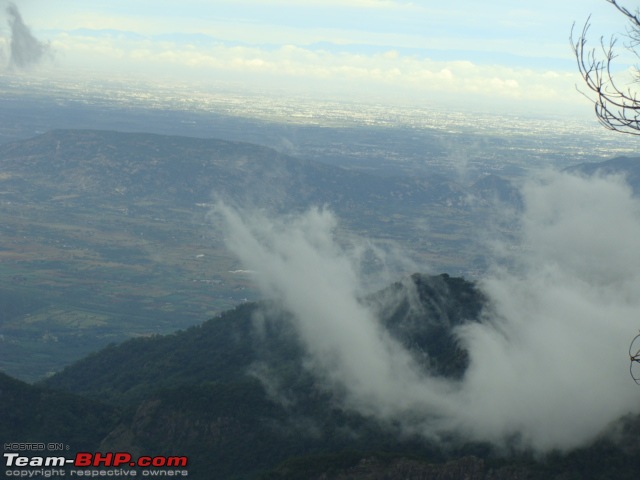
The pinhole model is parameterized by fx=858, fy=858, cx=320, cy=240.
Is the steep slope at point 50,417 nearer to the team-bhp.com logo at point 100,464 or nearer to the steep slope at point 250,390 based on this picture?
the steep slope at point 250,390

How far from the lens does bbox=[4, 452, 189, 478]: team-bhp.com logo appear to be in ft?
392

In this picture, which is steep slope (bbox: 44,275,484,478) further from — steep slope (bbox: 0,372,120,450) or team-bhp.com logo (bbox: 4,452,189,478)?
steep slope (bbox: 0,372,120,450)

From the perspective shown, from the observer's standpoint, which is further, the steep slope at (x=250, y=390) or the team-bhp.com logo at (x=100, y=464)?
the steep slope at (x=250, y=390)

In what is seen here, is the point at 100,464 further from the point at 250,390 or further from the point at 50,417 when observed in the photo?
the point at 250,390

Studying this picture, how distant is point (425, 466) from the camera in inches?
4478

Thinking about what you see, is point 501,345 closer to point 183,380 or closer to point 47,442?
point 183,380

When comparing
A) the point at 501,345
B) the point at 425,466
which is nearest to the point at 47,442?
the point at 425,466

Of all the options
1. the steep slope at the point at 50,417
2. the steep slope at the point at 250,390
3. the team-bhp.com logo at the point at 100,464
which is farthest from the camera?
the steep slope at the point at 250,390

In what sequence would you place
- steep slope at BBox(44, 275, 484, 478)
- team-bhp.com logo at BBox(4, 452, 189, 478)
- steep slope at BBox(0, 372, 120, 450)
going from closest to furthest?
team-bhp.com logo at BBox(4, 452, 189, 478) < steep slope at BBox(0, 372, 120, 450) < steep slope at BBox(44, 275, 484, 478)

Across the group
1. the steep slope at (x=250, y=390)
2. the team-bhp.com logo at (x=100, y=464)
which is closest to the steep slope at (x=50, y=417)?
the steep slope at (x=250, y=390)

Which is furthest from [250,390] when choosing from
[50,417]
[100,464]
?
[50,417]

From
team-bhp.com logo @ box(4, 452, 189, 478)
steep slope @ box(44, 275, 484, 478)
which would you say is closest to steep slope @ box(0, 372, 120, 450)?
steep slope @ box(44, 275, 484, 478)

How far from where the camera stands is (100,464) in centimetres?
13212

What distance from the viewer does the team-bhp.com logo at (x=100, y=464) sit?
11962 cm
